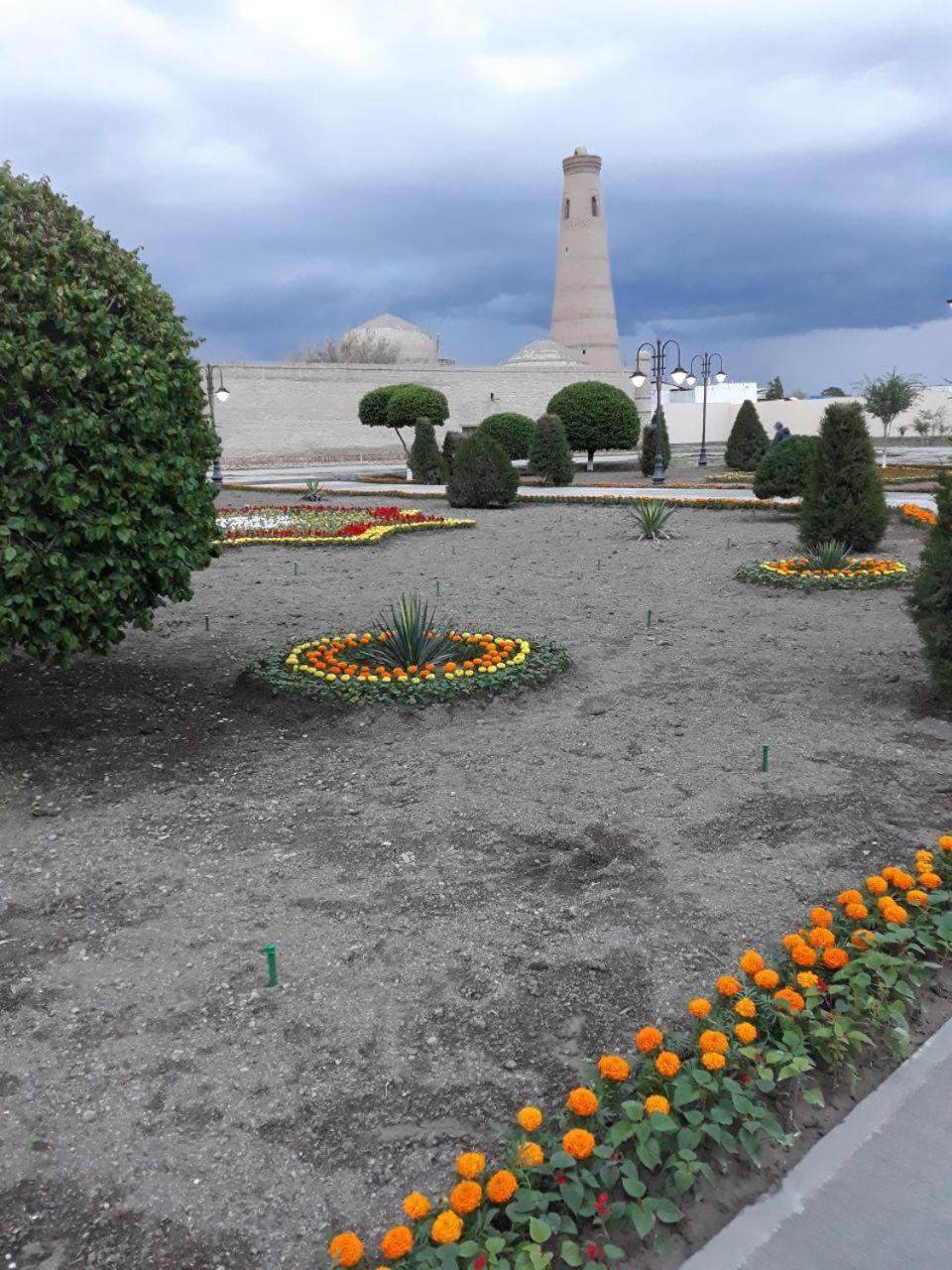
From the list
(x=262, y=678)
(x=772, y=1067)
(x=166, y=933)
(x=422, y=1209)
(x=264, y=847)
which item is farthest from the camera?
(x=262, y=678)

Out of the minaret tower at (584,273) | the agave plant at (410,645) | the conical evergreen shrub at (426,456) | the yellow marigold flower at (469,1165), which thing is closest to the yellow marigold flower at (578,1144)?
the yellow marigold flower at (469,1165)

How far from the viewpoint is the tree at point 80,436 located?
4.36 metres

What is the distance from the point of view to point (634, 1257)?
6.68ft

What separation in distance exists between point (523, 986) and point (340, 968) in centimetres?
63

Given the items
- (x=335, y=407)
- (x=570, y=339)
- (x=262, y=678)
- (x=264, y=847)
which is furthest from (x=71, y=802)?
(x=570, y=339)

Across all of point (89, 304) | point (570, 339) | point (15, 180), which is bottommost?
point (89, 304)

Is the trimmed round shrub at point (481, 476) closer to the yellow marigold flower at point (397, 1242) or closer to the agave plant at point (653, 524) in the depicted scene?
the agave plant at point (653, 524)

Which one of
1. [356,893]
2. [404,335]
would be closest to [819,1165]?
[356,893]

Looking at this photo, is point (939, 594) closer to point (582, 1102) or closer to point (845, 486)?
point (582, 1102)

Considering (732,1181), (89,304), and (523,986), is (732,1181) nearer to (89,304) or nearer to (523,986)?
(523,986)

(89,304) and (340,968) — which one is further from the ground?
(89,304)

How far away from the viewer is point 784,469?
16.5m

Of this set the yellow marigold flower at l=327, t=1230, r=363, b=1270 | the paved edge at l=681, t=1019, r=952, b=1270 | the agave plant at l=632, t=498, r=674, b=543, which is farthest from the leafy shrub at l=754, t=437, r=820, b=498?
the yellow marigold flower at l=327, t=1230, r=363, b=1270

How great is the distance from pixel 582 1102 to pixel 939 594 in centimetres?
406
